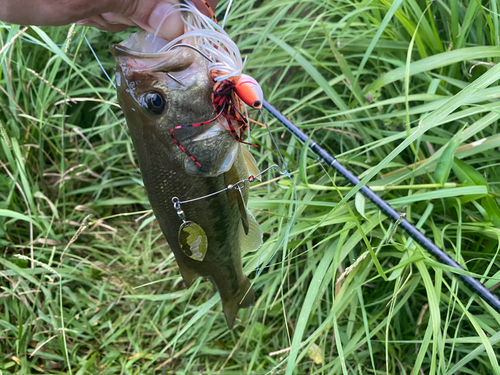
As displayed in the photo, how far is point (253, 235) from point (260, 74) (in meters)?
1.40

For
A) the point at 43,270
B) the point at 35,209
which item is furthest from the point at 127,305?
the point at 35,209

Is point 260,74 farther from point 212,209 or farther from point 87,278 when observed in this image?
point 87,278

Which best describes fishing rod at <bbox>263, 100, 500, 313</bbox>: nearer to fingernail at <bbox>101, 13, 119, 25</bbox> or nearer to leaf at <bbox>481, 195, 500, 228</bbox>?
leaf at <bbox>481, 195, 500, 228</bbox>

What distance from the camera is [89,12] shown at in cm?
114

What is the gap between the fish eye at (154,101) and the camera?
1.20 metres

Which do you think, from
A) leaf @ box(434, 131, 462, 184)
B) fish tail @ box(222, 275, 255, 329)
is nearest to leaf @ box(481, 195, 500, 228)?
leaf @ box(434, 131, 462, 184)

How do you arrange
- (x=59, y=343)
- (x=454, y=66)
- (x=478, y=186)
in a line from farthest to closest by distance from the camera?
(x=59, y=343) → (x=454, y=66) → (x=478, y=186)

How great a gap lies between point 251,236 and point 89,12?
1062 mm

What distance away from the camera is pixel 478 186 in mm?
1632

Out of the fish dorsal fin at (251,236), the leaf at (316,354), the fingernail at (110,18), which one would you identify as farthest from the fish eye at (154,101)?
the leaf at (316,354)

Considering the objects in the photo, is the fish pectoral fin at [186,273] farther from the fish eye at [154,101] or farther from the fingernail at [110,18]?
the fingernail at [110,18]

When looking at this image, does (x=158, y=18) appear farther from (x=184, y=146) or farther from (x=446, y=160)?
(x=446, y=160)

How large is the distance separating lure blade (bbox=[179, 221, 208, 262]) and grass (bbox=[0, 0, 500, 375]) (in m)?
0.40

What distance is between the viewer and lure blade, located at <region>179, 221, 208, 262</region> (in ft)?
4.60
